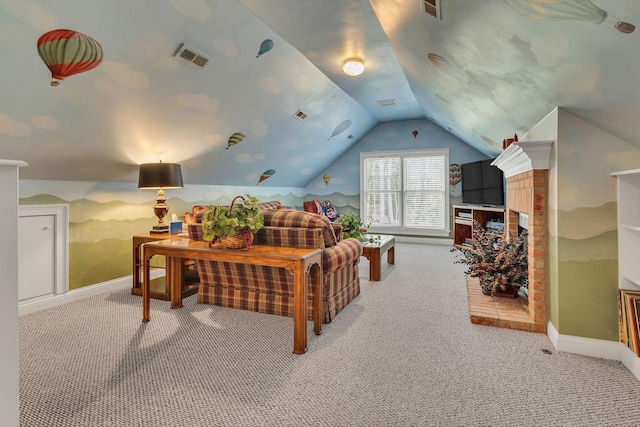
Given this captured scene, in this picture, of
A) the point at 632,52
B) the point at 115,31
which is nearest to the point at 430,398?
the point at 632,52

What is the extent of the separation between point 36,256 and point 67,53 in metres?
1.98

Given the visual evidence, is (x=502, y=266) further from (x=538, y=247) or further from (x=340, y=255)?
(x=340, y=255)

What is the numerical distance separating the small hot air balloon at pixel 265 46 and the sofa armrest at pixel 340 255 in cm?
209

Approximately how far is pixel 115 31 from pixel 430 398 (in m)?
3.13

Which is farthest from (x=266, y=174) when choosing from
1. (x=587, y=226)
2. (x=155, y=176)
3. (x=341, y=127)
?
(x=587, y=226)

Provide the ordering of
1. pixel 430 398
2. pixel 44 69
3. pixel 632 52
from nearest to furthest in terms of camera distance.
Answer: pixel 632 52 < pixel 430 398 < pixel 44 69

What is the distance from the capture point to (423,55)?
3.06m

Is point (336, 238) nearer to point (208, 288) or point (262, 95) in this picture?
point (208, 288)

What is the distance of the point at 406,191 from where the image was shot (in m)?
7.01

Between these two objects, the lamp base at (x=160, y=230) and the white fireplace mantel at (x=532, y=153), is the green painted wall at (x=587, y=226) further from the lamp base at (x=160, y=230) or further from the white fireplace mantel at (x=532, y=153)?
the lamp base at (x=160, y=230)

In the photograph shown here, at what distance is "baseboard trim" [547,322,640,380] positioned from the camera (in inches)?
81.0

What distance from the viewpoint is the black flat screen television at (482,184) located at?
520 centimetres

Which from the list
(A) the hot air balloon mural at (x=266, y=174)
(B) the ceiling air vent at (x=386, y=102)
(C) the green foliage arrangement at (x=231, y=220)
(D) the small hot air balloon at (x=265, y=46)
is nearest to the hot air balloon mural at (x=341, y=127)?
(B) the ceiling air vent at (x=386, y=102)

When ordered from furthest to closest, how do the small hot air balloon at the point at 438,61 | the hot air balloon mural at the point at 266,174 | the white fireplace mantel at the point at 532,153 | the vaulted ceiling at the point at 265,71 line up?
the hot air balloon mural at the point at 266,174, the small hot air balloon at the point at 438,61, the white fireplace mantel at the point at 532,153, the vaulted ceiling at the point at 265,71
